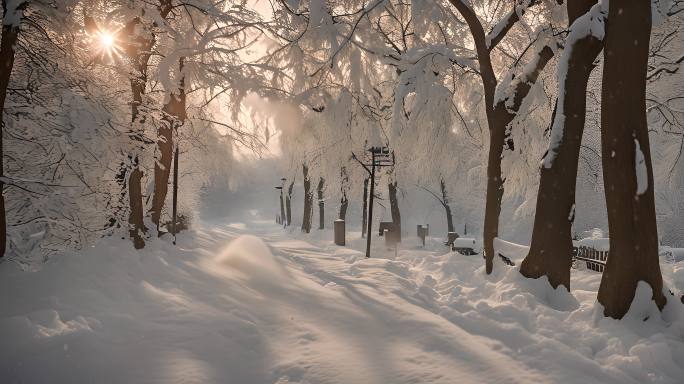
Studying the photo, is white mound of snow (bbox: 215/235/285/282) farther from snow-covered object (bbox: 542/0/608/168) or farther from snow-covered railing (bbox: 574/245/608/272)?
snow-covered railing (bbox: 574/245/608/272)

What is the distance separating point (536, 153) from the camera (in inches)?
590

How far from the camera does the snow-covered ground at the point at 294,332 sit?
3.86 m

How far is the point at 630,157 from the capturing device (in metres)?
5.16

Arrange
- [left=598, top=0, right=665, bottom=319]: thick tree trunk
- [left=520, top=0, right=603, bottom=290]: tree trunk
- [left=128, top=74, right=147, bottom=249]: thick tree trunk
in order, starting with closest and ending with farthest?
[left=598, top=0, right=665, bottom=319]: thick tree trunk → [left=520, top=0, right=603, bottom=290]: tree trunk → [left=128, top=74, right=147, bottom=249]: thick tree trunk

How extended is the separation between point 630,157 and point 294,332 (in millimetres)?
4494

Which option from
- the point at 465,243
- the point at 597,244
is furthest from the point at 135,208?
the point at 597,244

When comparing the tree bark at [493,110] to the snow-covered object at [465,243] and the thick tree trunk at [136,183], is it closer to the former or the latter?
the thick tree trunk at [136,183]

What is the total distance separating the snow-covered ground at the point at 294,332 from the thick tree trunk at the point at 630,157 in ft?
0.73

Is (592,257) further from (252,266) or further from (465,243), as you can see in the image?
(252,266)

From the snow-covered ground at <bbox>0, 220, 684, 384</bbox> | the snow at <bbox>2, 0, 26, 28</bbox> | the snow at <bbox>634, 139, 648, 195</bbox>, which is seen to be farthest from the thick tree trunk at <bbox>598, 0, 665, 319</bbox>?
the snow at <bbox>2, 0, 26, 28</bbox>

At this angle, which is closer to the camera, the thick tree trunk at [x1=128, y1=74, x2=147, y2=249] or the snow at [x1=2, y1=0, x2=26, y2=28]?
the snow at [x1=2, y1=0, x2=26, y2=28]

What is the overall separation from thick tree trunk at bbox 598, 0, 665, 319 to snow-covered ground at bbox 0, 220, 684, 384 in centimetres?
22

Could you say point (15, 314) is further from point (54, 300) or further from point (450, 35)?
point (450, 35)

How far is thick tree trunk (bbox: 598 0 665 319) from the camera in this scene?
5.07 m
